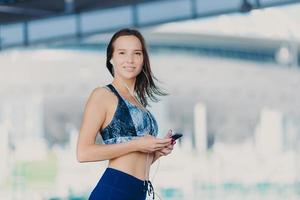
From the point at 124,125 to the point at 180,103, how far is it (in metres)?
7.11

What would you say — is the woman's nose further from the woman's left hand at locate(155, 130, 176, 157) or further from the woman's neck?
the woman's left hand at locate(155, 130, 176, 157)

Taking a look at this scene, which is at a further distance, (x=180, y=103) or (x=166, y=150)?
(x=180, y=103)

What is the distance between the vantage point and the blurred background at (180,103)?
326 inches

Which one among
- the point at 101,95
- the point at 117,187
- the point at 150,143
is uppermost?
the point at 101,95

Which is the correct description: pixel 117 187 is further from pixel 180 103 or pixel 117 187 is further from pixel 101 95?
pixel 180 103

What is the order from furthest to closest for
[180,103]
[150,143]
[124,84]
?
[180,103]
[124,84]
[150,143]

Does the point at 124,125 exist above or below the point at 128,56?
below

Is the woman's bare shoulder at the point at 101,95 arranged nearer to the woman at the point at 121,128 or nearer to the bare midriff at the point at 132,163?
the woman at the point at 121,128

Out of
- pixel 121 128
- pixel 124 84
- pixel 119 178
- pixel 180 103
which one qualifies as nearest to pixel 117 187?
pixel 119 178

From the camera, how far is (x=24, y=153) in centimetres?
870

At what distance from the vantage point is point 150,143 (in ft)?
5.39

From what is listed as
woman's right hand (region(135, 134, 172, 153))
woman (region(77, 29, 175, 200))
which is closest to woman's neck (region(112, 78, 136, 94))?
woman (region(77, 29, 175, 200))

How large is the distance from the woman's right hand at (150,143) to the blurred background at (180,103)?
6.32 meters

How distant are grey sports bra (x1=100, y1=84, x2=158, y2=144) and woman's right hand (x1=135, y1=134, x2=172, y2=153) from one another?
7cm
